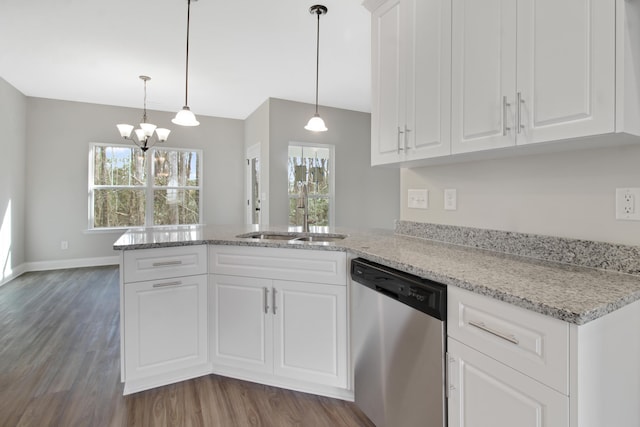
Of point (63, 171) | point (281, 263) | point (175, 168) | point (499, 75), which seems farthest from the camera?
point (175, 168)

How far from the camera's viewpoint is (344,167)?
18.0ft

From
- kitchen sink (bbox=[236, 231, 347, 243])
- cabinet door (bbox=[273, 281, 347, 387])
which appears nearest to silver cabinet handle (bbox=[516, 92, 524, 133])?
cabinet door (bbox=[273, 281, 347, 387])

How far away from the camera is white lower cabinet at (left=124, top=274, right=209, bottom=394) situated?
1870 millimetres

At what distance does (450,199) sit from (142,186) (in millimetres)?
Result: 5306

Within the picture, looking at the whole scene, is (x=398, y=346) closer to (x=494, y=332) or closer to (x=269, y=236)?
(x=494, y=332)

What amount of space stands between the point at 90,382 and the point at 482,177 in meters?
2.61

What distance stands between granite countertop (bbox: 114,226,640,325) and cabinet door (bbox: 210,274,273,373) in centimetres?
26

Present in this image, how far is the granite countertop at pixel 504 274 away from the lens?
2.86 feet

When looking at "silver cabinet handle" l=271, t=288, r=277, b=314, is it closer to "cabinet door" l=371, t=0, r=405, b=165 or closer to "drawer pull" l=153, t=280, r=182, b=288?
"drawer pull" l=153, t=280, r=182, b=288

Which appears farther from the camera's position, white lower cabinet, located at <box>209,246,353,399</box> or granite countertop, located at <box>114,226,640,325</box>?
white lower cabinet, located at <box>209,246,353,399</box>

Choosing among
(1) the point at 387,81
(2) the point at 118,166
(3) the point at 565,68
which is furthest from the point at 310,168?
(3) the point at 565,68

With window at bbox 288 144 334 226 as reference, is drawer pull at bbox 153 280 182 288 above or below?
below

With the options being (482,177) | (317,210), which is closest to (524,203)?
(482,177)

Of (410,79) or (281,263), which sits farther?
(281,263)
